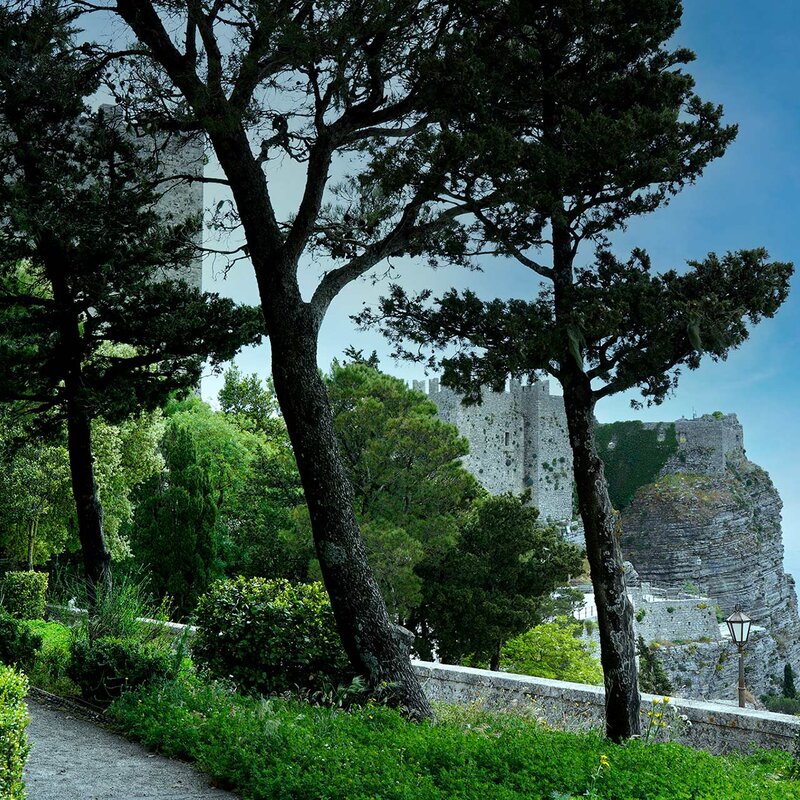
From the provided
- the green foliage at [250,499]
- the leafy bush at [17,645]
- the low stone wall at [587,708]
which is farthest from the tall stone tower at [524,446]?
the leafy bush at [17,645]

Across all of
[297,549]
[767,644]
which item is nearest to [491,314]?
[297,549]

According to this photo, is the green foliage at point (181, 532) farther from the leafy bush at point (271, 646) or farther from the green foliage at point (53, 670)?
the leafy bush at point (271, 646)

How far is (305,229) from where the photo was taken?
8.11 meters

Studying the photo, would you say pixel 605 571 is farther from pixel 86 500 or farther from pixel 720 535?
pixel 720 535

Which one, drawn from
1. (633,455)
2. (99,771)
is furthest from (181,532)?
(633,455)

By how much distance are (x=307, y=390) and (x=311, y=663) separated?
2.51 m

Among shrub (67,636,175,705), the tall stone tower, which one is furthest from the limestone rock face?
shrub (67,636,175,705)

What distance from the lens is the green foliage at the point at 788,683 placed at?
5028 centimetres

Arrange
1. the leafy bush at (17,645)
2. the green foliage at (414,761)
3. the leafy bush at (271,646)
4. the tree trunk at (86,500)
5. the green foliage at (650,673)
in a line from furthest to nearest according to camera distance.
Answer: the green foliage at (650,673), the tree trunk at (86,500), the leafy bush at (17,645), the leafy bush at (271,646), the green foliage at (414,761)

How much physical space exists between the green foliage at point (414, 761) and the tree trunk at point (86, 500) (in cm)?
462

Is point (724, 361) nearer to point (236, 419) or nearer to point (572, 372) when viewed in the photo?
point (572, 372)

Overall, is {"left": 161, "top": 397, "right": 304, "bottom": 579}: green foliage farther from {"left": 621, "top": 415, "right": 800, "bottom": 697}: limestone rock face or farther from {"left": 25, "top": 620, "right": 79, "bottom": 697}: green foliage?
{"left": 621, "top": 415, "right": 800, "bottom": 697}: limestone rock face

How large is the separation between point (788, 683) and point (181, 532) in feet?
140

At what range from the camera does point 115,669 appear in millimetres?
7402
